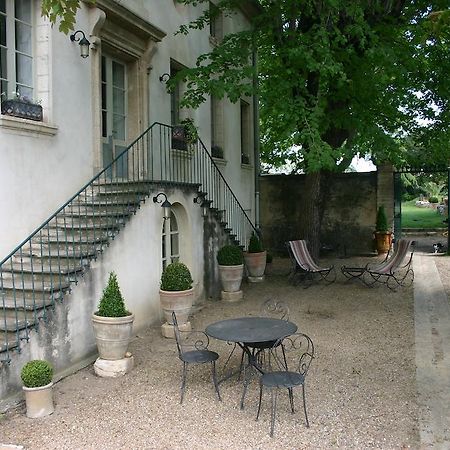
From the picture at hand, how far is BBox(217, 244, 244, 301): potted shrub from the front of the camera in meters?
9.87

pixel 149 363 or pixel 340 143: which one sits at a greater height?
pixel 340 143

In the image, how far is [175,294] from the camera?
7227mm

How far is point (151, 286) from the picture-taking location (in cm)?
806

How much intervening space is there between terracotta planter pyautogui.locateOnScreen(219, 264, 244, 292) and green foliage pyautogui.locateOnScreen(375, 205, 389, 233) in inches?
264

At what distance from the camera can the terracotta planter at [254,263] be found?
11.5 meters

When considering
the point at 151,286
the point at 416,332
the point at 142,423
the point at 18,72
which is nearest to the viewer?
the point at 142,423

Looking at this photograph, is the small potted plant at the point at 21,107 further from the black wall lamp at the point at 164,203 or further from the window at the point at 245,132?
the window at the point at 245,132

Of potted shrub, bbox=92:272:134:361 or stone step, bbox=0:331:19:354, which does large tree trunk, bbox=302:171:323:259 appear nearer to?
potted shrub, bbox=92:272:134:361

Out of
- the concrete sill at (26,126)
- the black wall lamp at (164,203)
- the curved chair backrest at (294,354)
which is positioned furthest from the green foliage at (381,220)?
the concrete sill at (26,126)

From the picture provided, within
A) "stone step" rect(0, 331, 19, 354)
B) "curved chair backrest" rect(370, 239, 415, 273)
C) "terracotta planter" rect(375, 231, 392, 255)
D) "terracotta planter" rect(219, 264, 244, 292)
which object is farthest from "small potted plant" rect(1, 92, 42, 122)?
"terracotta planter" rect(375, 231, 392, 255)

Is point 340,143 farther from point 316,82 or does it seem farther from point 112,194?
point 112,194

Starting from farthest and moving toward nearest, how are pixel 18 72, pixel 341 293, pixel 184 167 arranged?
pixel 184 167 < pixel 341 293 < pixel 18 72

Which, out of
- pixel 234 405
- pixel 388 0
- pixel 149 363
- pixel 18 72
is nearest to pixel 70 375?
pixel 149 363

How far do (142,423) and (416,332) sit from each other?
466 centimetres
